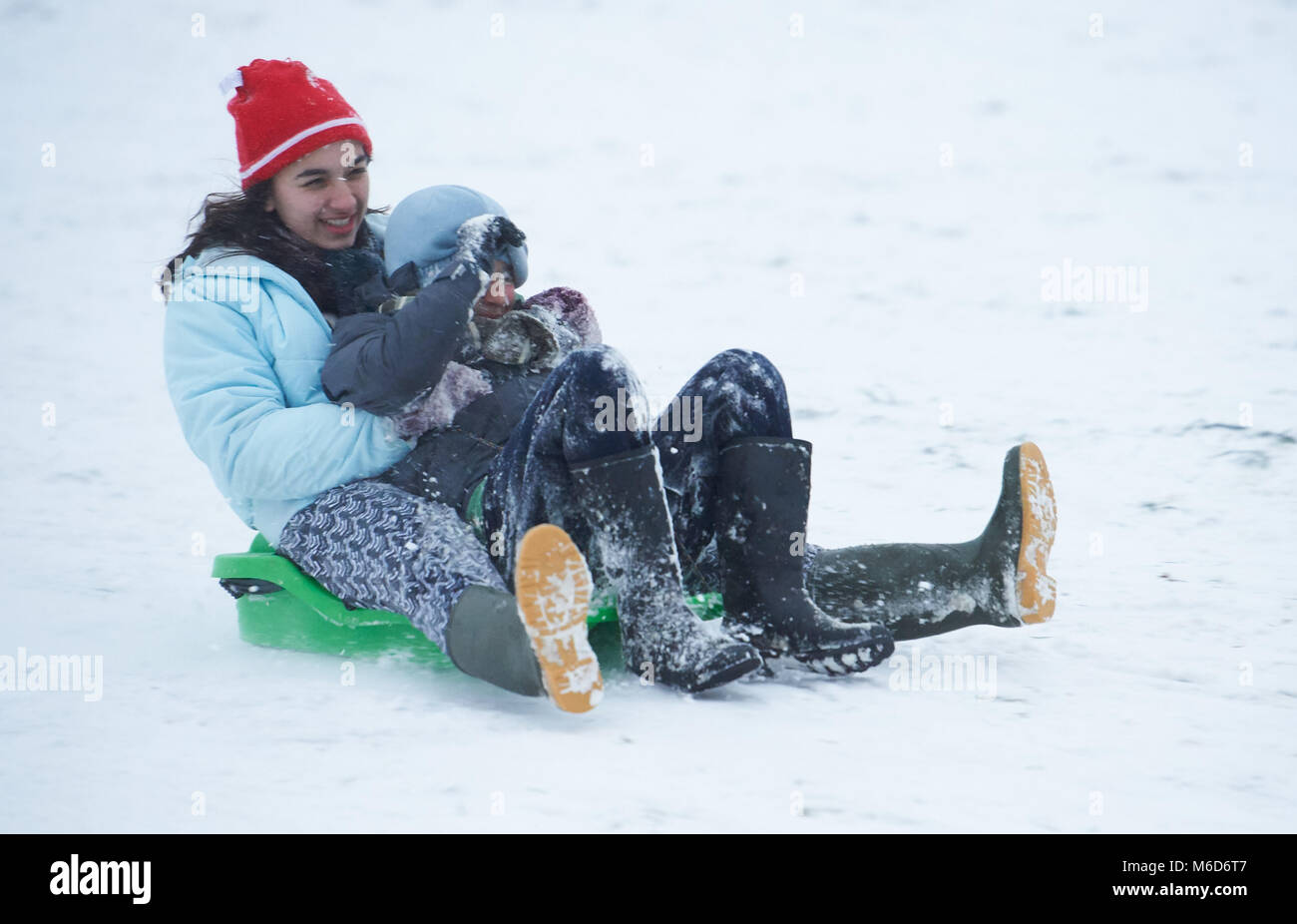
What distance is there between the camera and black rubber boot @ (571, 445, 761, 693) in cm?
199

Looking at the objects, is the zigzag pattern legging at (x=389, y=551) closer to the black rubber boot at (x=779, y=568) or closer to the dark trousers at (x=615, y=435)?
the dark trousers at (x=615, y=435)

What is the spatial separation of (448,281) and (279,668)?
77 cm

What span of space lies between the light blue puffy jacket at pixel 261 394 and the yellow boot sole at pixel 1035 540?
1116 millimetres

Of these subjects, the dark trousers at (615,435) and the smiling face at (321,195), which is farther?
the smiling face at (321,195)

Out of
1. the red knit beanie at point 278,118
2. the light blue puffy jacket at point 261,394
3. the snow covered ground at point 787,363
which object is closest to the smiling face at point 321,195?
the red knit beanie at point 278,118

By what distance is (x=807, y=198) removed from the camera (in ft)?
21.6

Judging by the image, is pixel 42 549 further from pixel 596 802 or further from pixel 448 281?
pixel 596 802

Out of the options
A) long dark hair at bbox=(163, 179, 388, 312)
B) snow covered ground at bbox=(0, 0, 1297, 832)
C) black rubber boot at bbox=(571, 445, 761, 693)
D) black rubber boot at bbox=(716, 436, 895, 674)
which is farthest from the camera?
long dark hair at bbox=(163, 179, 388, 312)

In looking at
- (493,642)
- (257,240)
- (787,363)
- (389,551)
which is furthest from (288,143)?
(787,363)

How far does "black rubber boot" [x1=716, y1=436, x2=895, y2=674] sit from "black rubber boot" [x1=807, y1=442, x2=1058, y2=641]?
208 millimetres

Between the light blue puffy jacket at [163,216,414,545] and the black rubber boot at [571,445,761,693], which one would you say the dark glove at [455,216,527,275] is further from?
the black rubber boot at [571,445,761,693]

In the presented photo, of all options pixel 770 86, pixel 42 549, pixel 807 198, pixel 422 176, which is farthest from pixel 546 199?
pixel 42 549

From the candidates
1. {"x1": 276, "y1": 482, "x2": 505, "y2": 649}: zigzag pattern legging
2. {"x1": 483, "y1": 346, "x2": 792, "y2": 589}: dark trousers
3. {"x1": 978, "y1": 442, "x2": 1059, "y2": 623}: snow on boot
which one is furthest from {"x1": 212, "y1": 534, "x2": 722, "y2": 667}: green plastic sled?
{"x1": 978, "y1": 442, "x2": 1059, "y2": 623}: snow on boot

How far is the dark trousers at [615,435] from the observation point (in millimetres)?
2023
